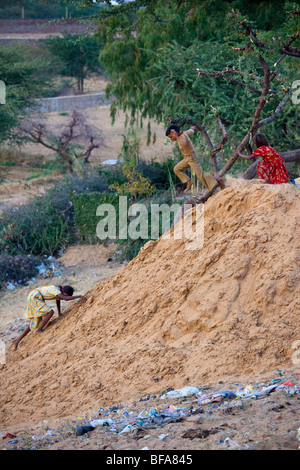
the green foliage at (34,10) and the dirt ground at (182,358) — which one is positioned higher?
the green foliage at (34,10)

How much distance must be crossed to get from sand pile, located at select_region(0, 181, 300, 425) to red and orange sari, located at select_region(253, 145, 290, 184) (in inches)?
21.5

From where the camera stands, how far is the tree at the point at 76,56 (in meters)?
27.8

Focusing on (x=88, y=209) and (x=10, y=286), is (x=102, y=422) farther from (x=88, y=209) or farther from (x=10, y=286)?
(x=88, y=209)

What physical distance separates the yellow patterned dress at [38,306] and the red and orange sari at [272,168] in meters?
2.61

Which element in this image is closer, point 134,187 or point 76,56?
point 134,187

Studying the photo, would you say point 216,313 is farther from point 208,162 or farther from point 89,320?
point 208,162

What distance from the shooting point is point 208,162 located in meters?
13.0

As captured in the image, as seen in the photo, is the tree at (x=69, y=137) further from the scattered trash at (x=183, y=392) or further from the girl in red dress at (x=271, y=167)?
the scattered trash at (x=183, y=392)

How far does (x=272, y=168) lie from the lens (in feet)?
20.0

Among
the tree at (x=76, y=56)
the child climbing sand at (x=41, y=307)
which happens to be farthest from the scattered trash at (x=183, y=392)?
the tree at (x=76, y=56)

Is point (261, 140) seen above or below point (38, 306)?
above

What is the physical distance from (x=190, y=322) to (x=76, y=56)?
Answer: 1013 inches

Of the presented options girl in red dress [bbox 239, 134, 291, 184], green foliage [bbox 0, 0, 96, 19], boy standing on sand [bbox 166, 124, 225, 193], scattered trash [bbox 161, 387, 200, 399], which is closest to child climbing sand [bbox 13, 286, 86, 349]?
boy standing on sand [bbox 166, 124, 225, 193]

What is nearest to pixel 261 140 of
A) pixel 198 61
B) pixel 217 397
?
pixel 217 397
